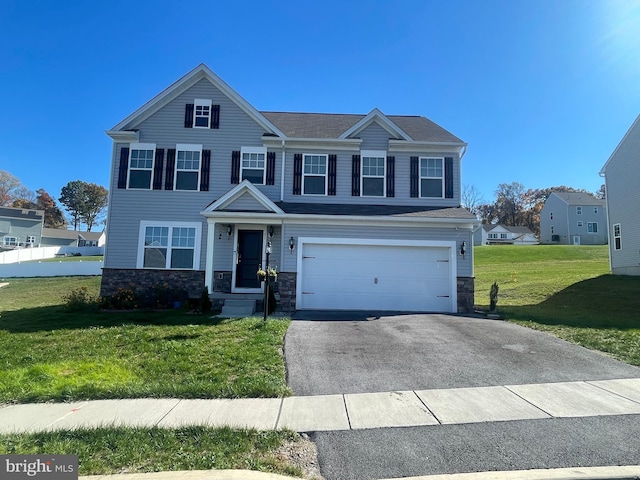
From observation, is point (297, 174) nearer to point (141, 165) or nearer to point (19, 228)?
point (141, 165)

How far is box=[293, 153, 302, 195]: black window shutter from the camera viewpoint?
1388 cm

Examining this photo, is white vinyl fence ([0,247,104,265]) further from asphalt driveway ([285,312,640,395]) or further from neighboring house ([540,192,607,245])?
neighboring house ([540,192,607,245])

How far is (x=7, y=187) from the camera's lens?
66062mm

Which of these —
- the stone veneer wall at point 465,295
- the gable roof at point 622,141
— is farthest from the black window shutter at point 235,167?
the gable roof at point 622,141

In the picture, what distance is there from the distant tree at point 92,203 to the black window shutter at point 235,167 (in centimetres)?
6808

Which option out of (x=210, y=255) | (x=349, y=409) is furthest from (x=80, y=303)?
(x=349, y=409)

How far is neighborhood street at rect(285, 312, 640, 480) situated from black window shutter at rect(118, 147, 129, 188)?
Answer: 338 inches

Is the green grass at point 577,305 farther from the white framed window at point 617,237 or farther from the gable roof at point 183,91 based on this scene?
the gable roof at point 183,91

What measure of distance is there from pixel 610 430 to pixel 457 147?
11503 mm

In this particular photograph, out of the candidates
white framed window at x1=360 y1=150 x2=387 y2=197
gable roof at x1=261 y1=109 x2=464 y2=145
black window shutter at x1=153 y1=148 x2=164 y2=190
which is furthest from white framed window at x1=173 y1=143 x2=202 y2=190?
white framed window at x1=360 y1=150 x2=387 y2=197

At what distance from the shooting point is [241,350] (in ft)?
23.6

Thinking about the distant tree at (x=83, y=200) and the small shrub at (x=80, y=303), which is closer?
the small shrub at (x=80, y=303)

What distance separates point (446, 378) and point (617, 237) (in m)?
20.1

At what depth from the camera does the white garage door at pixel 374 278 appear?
12.4 meters
